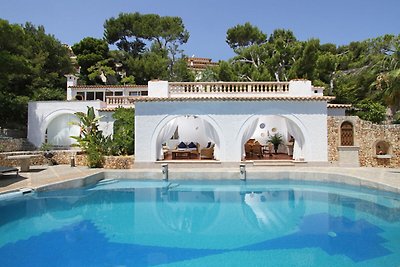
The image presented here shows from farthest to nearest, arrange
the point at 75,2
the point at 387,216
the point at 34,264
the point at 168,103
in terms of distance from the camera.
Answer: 1. the point at 168,103
2. the point at 75,2
3. the point at 387,216
4. the point at 34,264

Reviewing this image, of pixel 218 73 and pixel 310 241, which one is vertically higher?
pixel 218 73

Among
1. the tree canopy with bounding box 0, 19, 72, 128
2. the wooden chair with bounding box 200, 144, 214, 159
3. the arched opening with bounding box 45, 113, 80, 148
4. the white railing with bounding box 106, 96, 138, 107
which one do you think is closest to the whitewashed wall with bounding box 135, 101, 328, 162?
the wooden chair with bounding box 200, 144, 214, 159

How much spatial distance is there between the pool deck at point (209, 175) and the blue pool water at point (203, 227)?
1.91 ft

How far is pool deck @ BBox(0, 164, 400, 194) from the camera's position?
1263 centimetres

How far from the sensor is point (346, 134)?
1711cm

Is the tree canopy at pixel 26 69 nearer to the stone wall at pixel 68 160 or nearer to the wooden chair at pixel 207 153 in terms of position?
the stone wall at pixel 68 160

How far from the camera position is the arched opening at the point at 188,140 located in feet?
59.6

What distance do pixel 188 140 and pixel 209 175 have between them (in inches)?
387

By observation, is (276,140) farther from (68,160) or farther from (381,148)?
(68,160)

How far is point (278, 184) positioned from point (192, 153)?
7.19m

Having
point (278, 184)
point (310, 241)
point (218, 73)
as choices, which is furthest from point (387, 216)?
point (218, 73)

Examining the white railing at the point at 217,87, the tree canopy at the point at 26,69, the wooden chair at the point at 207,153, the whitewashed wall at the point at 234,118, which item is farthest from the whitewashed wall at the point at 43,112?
the wooden chair at the point at 207,153

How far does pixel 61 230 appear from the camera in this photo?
8.41 metres

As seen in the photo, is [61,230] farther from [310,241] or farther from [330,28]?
[330,28]
